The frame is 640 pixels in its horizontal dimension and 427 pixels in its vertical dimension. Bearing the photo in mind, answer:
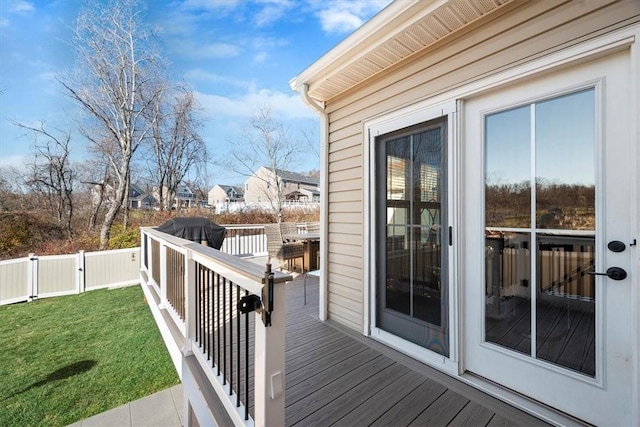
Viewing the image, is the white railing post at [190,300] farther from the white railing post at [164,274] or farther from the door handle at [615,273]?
the door handle at [615,273]

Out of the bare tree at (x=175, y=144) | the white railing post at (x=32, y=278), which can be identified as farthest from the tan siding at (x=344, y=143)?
the bare tree at (x=175, y=144)

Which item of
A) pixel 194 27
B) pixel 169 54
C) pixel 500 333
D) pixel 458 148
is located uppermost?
pixel 194 27

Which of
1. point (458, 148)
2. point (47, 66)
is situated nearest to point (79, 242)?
point (47, 66)

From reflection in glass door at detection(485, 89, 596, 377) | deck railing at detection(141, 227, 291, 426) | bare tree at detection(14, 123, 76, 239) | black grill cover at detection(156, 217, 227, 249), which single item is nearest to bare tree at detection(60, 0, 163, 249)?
bare tree at detection(14, 123, 76, 239)

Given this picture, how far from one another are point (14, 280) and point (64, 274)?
77 cm

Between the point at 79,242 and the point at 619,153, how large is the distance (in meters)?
11.3

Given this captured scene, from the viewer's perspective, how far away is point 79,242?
843 cm

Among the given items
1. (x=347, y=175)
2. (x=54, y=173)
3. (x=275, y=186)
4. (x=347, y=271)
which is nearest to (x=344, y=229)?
(x=347, y=271)

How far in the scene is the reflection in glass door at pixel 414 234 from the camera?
7.11 ft

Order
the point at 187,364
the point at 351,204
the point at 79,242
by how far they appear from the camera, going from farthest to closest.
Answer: the point at 79,242 → the point at 351,204 → the point at 187,364

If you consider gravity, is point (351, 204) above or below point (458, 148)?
below

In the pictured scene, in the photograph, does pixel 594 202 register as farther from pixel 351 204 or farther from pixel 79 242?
pixel 79 242

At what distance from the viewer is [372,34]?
82.2 inches

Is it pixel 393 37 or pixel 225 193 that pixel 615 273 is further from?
pixel 225 193
